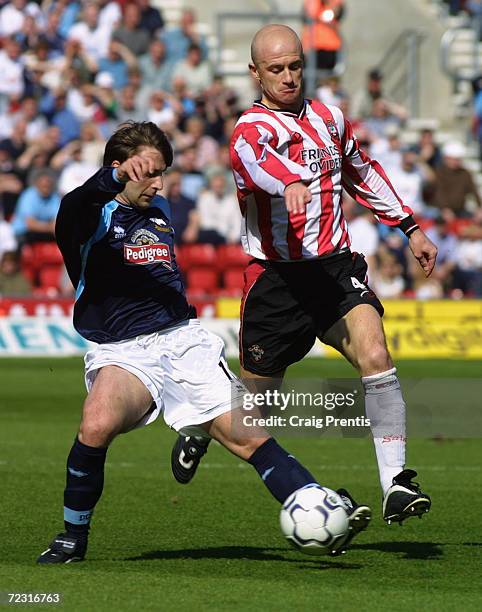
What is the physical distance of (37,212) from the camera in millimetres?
19906

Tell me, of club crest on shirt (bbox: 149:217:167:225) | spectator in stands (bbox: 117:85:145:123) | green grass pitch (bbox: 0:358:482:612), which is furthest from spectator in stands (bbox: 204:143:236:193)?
club crest on shirt (bbox: 149:217:167:225)

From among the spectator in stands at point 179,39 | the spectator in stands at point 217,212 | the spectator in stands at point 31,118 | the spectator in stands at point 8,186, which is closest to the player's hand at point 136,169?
the spectator in stands at point 217,212

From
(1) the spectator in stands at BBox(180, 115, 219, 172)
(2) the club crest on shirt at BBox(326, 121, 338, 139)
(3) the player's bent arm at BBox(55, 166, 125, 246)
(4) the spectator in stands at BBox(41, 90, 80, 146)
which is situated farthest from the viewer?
(1) the spectator in stands at BBox(180, 115, 219, 172)

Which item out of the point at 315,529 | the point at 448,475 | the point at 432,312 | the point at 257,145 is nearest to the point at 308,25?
the point at 432,312

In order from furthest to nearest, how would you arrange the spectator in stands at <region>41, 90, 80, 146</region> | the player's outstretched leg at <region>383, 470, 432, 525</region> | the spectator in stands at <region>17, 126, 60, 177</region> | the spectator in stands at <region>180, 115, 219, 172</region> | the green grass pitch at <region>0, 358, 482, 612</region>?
the spectator in stands at <region>180, 115, 219, 172</region>, the spectator in stands at <region>41, 90, 80, 146</region>, the spectator in stands at <region>17, 126, 60, 177</region>, the player's outstretched leg at <region>383, 470, 432, 525</region>, the green grass pitch at <region>0, 358, 482, 612</region>

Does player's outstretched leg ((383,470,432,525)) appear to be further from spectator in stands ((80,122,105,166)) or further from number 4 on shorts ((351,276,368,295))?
spectator in stands ((80,122,105,166))

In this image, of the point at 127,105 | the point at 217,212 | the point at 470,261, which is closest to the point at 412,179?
the point at 470,261

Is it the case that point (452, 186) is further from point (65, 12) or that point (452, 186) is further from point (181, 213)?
point (65, 12)

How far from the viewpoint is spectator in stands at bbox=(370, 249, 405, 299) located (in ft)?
65.9

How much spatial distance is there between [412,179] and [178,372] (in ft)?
51.0

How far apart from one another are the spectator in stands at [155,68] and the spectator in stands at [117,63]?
0.36 m

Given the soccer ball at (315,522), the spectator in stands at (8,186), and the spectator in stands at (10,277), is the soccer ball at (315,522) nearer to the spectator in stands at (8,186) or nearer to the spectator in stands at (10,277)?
the spectator in stands at (10,277)

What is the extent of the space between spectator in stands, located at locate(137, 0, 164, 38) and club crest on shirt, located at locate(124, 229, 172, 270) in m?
16.9

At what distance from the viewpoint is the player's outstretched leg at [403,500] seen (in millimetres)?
6617
